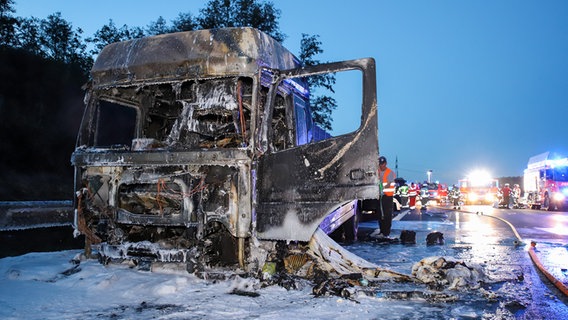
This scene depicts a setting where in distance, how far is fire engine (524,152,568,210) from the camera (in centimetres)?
2270

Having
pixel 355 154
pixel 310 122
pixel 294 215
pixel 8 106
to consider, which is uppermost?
pixel 8 106

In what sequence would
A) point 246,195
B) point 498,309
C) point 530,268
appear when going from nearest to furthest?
1. point 498,309
2. point 246,195
3. point 530,268

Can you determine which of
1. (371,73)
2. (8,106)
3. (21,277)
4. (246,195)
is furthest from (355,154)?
(8,106)

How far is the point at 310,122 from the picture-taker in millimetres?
6031

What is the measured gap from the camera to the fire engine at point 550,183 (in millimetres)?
22703

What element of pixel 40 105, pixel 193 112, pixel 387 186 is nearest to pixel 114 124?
pixel 193 112

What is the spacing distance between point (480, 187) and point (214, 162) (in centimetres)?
2749

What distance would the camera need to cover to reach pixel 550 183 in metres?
23.3

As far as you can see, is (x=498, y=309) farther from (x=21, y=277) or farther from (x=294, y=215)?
(x=21, y=277)

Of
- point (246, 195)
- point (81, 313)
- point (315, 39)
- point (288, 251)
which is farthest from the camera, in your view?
point (315, 39)

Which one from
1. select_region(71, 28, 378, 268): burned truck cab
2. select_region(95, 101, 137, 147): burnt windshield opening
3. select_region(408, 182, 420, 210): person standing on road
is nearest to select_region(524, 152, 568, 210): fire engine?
select_region(408, 182, 420, 210): person standing on road

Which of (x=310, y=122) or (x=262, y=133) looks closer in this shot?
(x=262, y=133)

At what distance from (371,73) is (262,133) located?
123 centimetres

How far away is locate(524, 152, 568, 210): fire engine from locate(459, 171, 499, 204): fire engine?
245 centimetres
